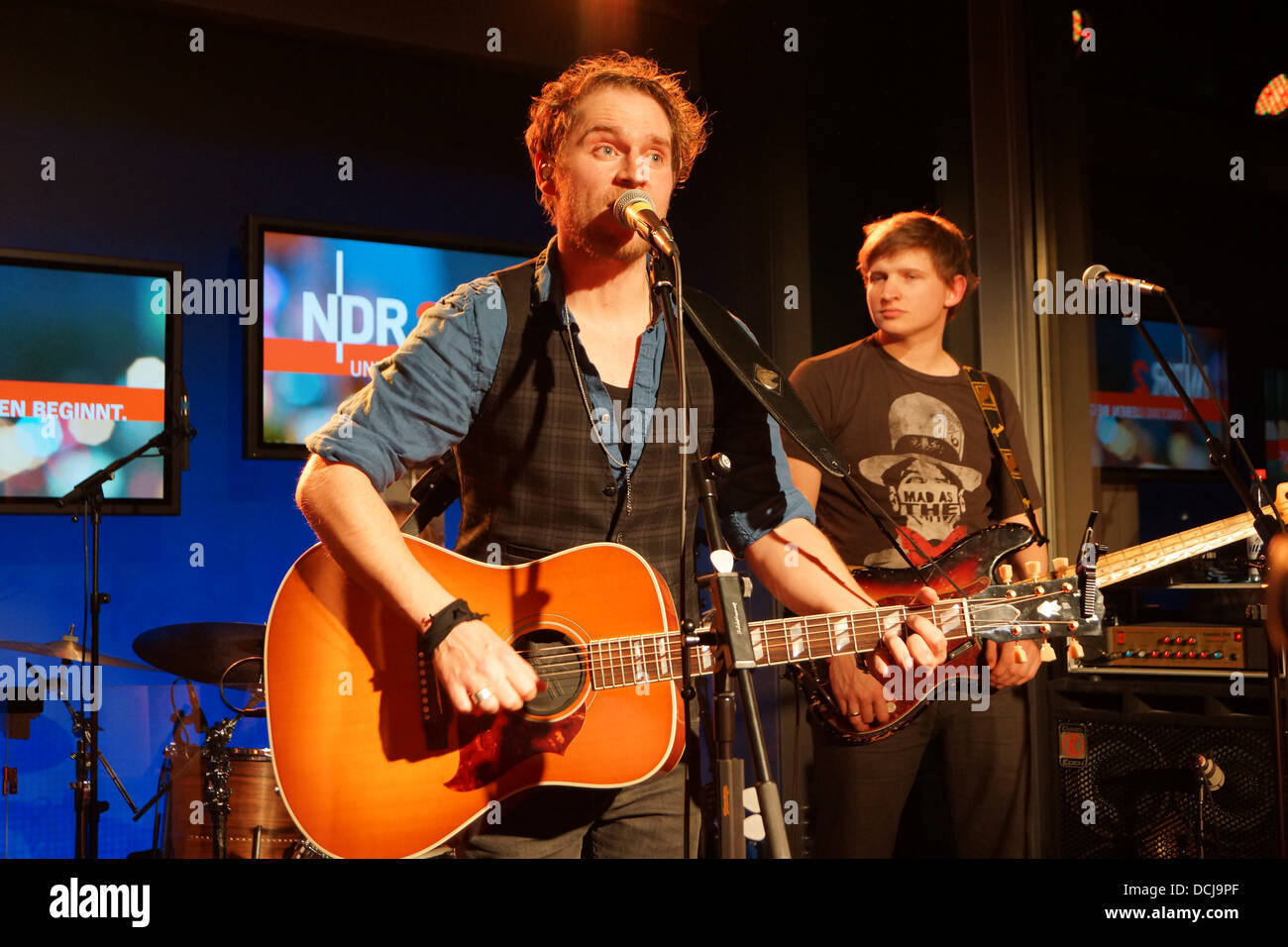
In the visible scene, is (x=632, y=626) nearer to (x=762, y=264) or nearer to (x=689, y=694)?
(x=689, y=694)

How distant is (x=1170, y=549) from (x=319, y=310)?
3811mm

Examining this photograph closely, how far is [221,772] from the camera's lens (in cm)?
370

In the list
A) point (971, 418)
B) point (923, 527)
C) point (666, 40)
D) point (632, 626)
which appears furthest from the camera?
point (666, 40)

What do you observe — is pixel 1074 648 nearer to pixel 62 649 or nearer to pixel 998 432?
pixel 998 432

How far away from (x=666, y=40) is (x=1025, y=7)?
222 centimetres

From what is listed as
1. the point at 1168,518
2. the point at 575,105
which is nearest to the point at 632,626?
the point at 575,105

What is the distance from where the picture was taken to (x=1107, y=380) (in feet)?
14.0

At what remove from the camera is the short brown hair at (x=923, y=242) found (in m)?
3.50
